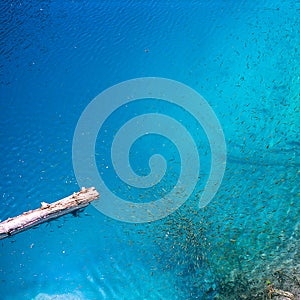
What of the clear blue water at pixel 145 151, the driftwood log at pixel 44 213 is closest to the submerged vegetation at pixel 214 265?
the clear blue water at pixel 145 151

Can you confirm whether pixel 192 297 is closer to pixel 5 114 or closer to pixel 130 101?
pixel 130 101

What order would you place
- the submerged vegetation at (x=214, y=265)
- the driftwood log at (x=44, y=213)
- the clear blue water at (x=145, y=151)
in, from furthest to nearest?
1. the clear blue water at (x=145, y=151)
2. the driftwood log at (x=44, y=213)
3. the submerged vegetation at (x=214, y=265)

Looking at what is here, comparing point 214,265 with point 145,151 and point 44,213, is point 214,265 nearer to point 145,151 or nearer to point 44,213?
point 44,213

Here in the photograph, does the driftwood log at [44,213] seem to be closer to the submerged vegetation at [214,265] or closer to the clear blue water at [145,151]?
the clear blue water at [145,151]

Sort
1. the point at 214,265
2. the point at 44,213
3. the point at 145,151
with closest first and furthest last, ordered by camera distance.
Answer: the point at 214,265 → the point at 44,213 → the point at 145,151

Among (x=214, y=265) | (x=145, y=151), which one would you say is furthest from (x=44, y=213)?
(x=214, y=265)

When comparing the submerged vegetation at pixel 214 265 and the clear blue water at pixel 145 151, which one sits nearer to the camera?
the submerged vegetation at pixel 214 265

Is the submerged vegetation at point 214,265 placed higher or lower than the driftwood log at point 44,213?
lower
